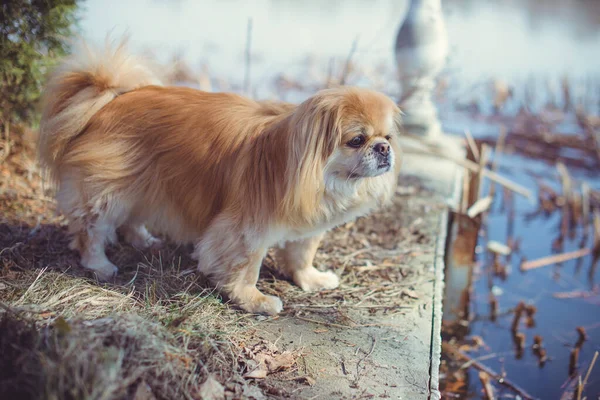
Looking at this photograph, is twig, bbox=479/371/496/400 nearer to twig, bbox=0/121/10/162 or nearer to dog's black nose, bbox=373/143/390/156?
dog's black nose, bbox=373/143/390/156

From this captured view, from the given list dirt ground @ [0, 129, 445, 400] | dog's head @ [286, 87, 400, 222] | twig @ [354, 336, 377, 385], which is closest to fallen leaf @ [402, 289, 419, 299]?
dirt ground @ [0, 129, 445, 400]

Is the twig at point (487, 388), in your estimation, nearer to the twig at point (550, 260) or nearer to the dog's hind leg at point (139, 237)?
the twig at point (550, 260)

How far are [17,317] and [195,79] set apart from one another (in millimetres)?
6254

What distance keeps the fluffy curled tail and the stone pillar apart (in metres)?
3.30

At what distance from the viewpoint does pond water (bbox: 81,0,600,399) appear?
4438 millimetres

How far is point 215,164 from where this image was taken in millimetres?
2893

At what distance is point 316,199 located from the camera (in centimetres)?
271

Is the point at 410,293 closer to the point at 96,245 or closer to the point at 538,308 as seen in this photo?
the point at 96,245

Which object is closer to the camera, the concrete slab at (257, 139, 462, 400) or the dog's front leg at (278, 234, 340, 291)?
the concrete slab at (257, 139, 462, 400)

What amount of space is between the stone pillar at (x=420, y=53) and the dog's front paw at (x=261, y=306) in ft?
11.2

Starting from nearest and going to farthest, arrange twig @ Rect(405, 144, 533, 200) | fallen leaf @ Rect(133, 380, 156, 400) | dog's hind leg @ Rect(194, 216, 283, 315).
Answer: fallen leaf @ Rect(133, 380, 156, 400), dog's hind leg @ Rect(194, 216, 283, 315), twig @ Rect(405, 144, 533, 200)

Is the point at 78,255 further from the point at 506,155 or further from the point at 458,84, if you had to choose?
the point at 458,84

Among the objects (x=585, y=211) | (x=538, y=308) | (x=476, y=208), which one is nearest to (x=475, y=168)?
(x=476, y=208)

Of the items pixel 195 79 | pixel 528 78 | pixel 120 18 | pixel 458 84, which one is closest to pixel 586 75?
pixel 528 78
